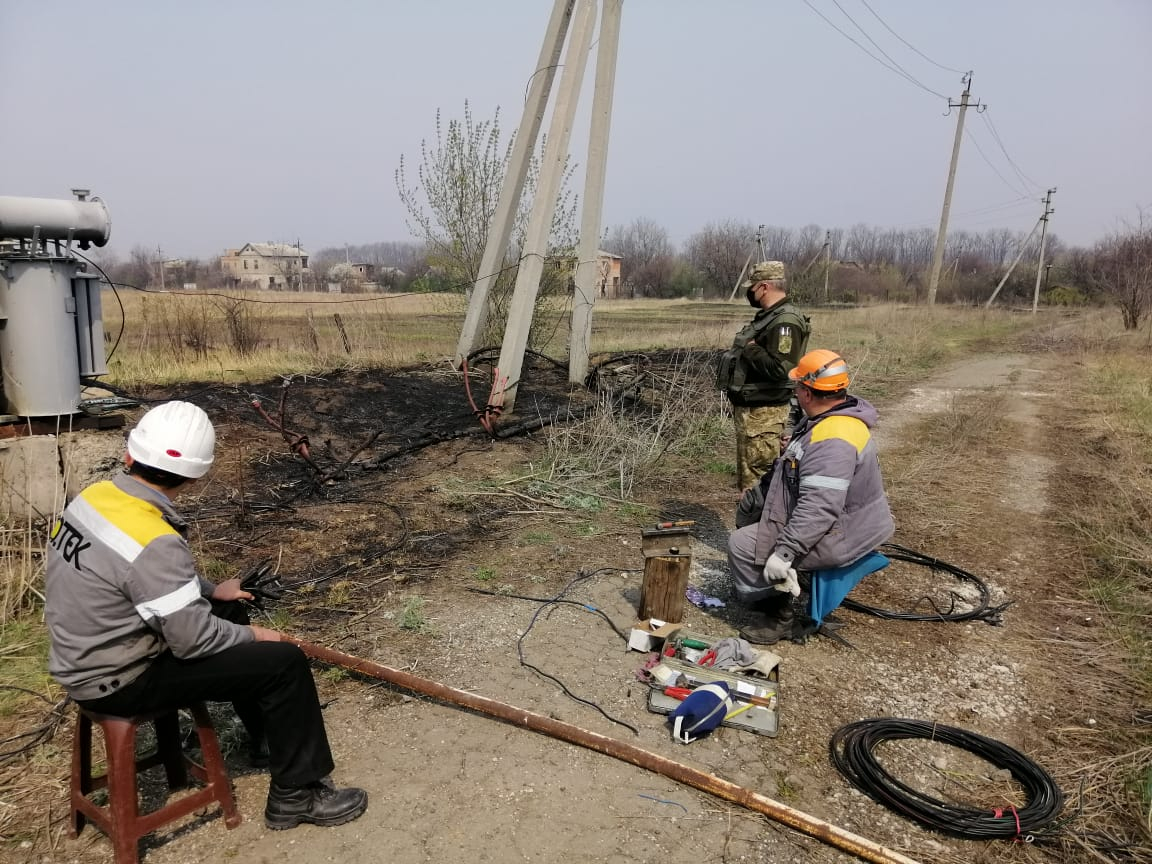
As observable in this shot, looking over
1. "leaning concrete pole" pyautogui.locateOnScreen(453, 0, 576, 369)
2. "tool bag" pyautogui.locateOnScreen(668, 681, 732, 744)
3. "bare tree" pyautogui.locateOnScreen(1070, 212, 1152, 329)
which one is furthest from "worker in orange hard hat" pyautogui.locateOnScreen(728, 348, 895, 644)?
"bare tree" pyautogui.locateOnScreen(1070, 212, 1152, 329)

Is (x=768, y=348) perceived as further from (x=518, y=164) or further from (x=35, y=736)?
(x=518, y=164)

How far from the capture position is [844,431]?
390cm

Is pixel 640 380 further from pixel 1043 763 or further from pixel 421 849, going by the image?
pixel 421 849

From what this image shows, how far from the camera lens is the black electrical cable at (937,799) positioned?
2.88 m

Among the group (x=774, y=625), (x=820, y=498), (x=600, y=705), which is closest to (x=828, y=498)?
(x=820, y=498)

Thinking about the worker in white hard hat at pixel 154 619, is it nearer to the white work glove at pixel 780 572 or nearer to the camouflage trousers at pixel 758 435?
the white work glove at pixel 780 572

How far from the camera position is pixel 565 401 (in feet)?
35.9

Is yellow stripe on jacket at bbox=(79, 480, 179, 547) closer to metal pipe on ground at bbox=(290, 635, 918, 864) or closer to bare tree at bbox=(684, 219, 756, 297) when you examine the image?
metal pipe on ground at bbox=(290, 635, 918, 864)

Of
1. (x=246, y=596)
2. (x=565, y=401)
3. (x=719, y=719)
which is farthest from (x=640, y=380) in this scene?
(x=246, y=596)

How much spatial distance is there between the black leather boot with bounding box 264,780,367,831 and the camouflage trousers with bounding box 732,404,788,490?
12.3 feet

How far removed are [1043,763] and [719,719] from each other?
4.92 ft

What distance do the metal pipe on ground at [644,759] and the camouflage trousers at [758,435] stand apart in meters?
2.92

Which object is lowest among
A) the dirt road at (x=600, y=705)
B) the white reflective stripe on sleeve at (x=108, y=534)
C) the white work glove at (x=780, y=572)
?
the dirt road at (x=600, y=705)

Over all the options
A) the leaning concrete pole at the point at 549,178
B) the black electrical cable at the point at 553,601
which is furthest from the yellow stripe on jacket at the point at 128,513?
the leaning concrete pole at the point at 549,178
